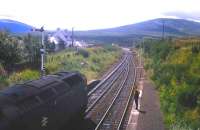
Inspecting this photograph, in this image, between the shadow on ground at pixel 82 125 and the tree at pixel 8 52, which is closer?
the shadow on ground at pixel 82 125

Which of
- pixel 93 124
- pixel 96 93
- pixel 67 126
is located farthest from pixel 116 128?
pixel 96 93

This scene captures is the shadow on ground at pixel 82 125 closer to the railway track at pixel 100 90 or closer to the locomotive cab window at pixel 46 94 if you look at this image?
the railway track at pixel 100 90

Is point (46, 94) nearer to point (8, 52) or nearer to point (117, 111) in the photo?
point (117, 111)

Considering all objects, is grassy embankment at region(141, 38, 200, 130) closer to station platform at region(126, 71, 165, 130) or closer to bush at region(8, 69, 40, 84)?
station platform at region(126, 71, 165, 130)

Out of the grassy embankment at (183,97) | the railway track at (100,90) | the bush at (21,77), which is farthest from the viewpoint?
the bush at (21,77)

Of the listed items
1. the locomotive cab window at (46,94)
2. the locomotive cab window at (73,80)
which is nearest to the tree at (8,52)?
the locomotive cab window at (73,80)

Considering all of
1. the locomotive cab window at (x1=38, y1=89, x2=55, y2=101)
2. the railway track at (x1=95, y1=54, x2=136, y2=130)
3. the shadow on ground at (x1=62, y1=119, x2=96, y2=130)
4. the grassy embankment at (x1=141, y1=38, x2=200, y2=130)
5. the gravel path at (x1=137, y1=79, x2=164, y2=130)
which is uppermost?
the locomotive cab window at (x1=38, y1=89, x2=55, y2=101)

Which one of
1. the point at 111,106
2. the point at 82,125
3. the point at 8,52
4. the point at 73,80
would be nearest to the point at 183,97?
the point at 111,106

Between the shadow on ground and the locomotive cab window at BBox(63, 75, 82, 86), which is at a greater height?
the locomotive cab window at BBox(63, 75, 82, 86)

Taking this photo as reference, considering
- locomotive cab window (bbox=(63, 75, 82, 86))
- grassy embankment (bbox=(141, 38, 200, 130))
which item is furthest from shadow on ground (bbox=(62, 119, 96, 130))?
grassy embankment (bbox=(141, 38, 200, 130))

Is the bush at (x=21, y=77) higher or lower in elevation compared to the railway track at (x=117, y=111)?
higher

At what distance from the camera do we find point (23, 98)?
51.0ft

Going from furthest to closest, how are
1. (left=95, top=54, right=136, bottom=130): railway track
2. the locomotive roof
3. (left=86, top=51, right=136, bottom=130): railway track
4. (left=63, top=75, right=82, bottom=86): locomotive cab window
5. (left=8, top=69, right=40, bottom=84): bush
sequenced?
(left=8, top=69, right=40, bottom=84): bush < (left=86, top=51, right=136, bottom=130): railway track < (left=95, top=54, right=136, bottom=130): railway track < (left=63, top=75, right=82, bottom=86): locomotive cab window < the locomotive roof

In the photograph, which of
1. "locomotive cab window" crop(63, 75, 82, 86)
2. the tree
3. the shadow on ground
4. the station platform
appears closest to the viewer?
"locomotive cab window" crop(63, 75, 82, 86)
